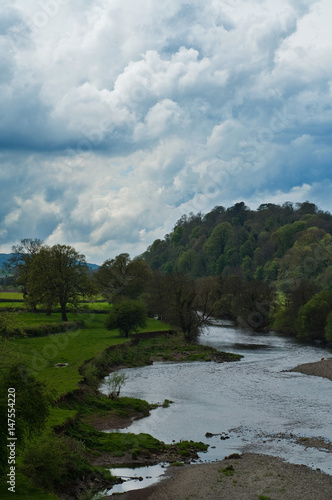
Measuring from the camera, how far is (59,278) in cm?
8700

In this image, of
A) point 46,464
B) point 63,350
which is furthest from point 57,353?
point 46,464

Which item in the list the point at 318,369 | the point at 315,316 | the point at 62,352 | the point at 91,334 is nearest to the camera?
the point at 318,369

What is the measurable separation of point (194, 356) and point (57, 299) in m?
31.2

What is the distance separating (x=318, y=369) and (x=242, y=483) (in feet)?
115

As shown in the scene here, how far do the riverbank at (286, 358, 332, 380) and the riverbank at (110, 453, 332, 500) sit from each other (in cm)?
2911

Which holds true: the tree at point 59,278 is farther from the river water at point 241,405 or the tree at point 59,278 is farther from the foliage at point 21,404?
the foliage at point 21,404

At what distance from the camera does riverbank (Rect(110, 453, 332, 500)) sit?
2358cm

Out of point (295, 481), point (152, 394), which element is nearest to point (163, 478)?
point (295, 481)

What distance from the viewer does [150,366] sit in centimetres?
6275

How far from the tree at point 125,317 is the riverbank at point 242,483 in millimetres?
53648

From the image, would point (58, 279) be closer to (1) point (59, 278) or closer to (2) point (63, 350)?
(1) point (59, 278)

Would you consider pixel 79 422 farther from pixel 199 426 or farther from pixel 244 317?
pixel 244 317

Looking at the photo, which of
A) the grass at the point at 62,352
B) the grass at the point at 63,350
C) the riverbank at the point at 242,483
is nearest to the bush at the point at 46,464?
the riverbank at the point at 242,483

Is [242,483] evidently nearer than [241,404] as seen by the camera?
Yes
